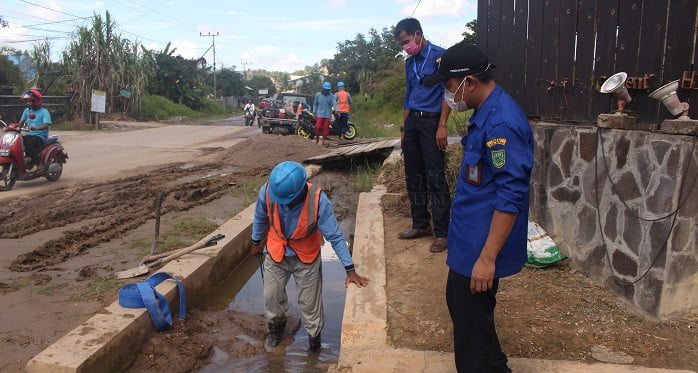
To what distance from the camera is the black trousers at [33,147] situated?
895cm

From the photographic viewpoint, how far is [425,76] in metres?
4.57

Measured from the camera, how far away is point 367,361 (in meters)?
3.01

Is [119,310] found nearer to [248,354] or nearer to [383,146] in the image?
[248,354]

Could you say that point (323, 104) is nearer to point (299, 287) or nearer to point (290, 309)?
point (290, 309)

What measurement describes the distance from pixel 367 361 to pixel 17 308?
270 cm

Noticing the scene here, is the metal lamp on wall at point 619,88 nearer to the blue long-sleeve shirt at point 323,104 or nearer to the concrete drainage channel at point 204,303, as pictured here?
the concrete drainage channel at point 204,303

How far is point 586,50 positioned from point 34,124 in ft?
27.6

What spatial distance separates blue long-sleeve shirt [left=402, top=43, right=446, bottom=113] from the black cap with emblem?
2187mm

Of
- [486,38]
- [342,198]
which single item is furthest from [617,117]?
[342,198]

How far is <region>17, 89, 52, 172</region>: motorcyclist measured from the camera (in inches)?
349

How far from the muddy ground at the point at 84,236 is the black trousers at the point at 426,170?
96.3 inches

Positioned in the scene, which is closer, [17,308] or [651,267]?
[651,267]

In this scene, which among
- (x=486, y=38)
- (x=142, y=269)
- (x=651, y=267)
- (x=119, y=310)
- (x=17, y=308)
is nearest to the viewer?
(x=651, y=267)

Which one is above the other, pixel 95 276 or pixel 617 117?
pixel 617 117
